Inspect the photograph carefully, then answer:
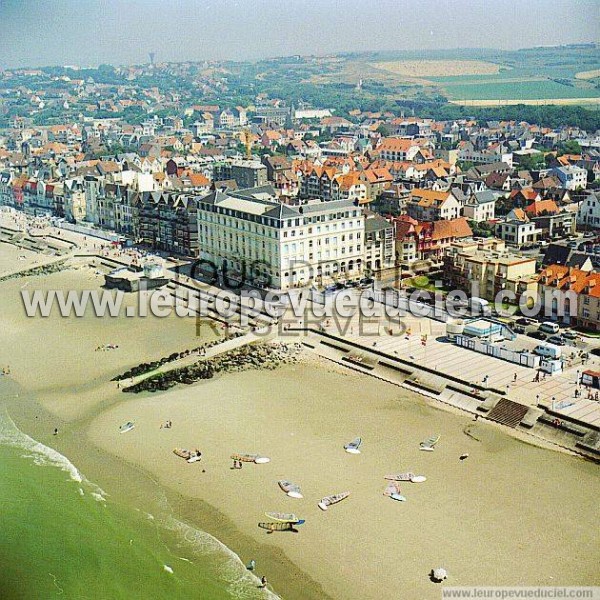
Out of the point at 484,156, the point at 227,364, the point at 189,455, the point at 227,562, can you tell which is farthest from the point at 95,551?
the point at 484,156

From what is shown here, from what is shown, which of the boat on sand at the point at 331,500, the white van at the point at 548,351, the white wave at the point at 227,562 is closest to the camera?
the white wave at the point at 227,562

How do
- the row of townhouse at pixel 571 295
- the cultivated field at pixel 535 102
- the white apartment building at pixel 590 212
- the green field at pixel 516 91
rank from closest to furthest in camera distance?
the row of townhouse at pixel 571 295, the white apartment building at pixel 590 212, the cultivated field at pixel 535 102, the green field at pixel 516 91

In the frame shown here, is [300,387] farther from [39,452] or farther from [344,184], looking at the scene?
[344,184]

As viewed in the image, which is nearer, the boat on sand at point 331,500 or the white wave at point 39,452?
the boat on sand at point 331,500

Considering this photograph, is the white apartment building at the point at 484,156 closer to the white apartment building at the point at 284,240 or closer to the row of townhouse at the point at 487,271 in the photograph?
the white apartment building at the point at 284,240

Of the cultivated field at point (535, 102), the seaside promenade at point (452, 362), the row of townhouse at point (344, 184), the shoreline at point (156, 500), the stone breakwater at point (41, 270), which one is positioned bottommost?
the shoreline at point (156, 500)

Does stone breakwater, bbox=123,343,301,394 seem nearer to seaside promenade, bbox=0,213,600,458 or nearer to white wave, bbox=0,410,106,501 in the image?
seaside promenade, bbox=0,213,600,458

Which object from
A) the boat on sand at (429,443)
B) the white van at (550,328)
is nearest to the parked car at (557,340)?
the white van at (550,328)
